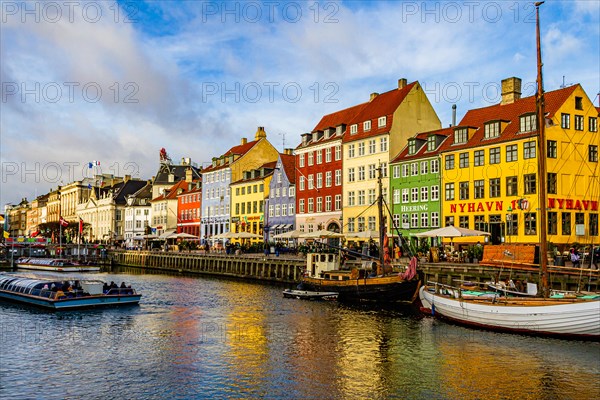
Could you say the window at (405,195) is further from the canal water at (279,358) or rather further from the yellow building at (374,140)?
the canal water at (279,358)

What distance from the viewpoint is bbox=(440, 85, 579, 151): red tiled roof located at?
5078 centimetres

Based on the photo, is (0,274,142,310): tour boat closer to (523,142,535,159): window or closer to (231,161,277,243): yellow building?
(523,142,535,159): window

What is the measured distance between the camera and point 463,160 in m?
55.5

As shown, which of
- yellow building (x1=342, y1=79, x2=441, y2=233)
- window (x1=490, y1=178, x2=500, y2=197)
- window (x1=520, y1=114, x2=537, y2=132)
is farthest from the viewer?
yellow building (x1=342, y1=79, x2=441, y2=233)

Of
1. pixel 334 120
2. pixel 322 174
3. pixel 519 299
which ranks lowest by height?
pixel 519 299

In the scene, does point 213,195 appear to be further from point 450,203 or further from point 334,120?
point 450,203

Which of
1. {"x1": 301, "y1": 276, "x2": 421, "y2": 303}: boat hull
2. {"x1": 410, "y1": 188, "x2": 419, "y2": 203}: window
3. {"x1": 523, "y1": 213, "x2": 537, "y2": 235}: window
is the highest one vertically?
{"x1": 410, "y1": 188, "x2": 419, "y2": 203}: window

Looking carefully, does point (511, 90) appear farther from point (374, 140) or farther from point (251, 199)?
point (251, 199)

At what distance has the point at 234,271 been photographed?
65.5 m

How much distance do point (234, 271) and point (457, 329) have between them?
38339 mm

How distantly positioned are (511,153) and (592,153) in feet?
22.1

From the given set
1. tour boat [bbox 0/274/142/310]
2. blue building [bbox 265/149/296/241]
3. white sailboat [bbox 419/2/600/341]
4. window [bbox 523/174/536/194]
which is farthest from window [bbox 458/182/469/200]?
tour boat [bbox 0/274/142/310]

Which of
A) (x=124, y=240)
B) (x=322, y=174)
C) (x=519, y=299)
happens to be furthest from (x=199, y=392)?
(x=124, y=240)

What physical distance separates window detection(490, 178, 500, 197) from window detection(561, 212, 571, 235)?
554 cm
